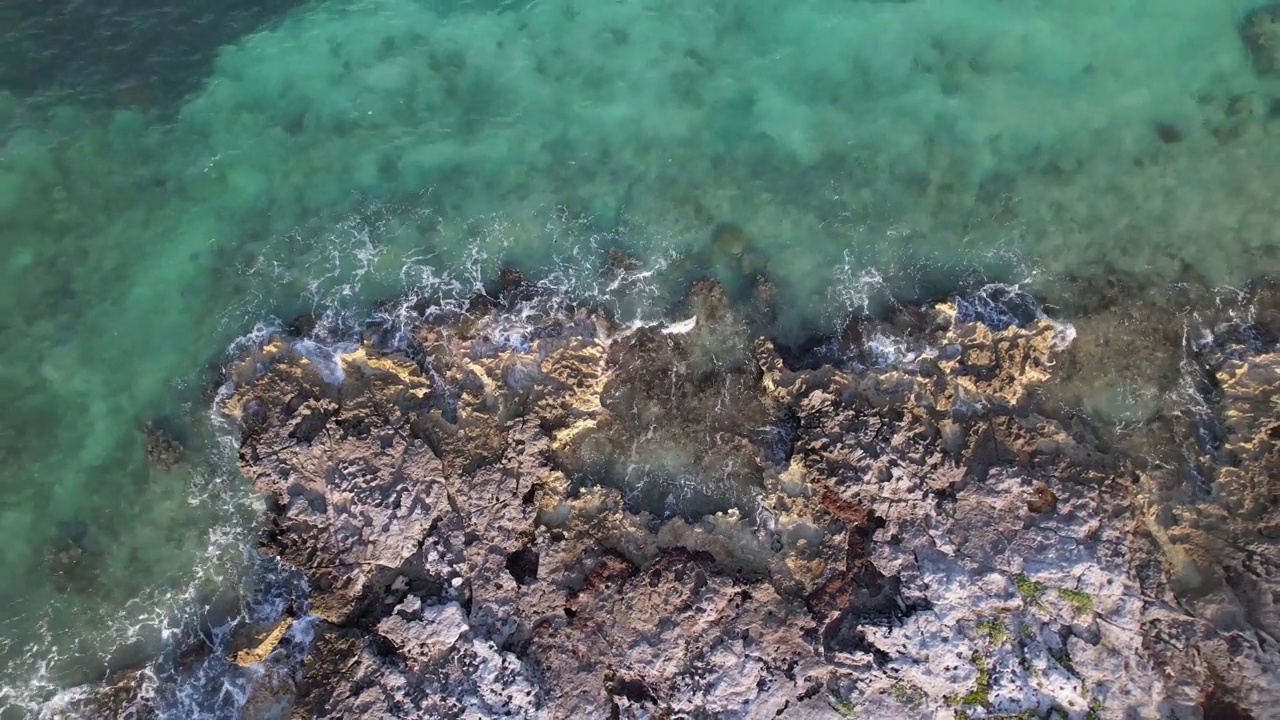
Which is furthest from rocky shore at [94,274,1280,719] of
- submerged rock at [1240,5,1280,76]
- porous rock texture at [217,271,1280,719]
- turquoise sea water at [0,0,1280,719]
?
submerged rock at [1240,5,1280,76]

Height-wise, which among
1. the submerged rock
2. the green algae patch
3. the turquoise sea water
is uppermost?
the submerged rock

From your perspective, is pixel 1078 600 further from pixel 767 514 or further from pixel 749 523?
pixel 749 523

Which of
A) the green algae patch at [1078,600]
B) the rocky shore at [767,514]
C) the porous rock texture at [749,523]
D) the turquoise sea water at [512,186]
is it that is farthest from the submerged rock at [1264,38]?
the green algae patch at [1078,600]

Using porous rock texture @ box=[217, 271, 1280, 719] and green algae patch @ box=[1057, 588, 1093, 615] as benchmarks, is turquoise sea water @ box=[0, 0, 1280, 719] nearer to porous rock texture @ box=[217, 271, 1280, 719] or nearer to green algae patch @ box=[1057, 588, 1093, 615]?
porous rock texture @ box=[217, 271, 1280, 719]

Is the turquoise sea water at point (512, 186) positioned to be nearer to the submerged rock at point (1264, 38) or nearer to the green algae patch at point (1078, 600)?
the submerged rock at point (1264, 38)

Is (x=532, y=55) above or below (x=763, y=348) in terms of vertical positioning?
above

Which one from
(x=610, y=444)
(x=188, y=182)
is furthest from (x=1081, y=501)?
(x=188, y=182)

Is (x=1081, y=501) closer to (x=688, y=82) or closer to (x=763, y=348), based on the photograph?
(x=763, y=348)
